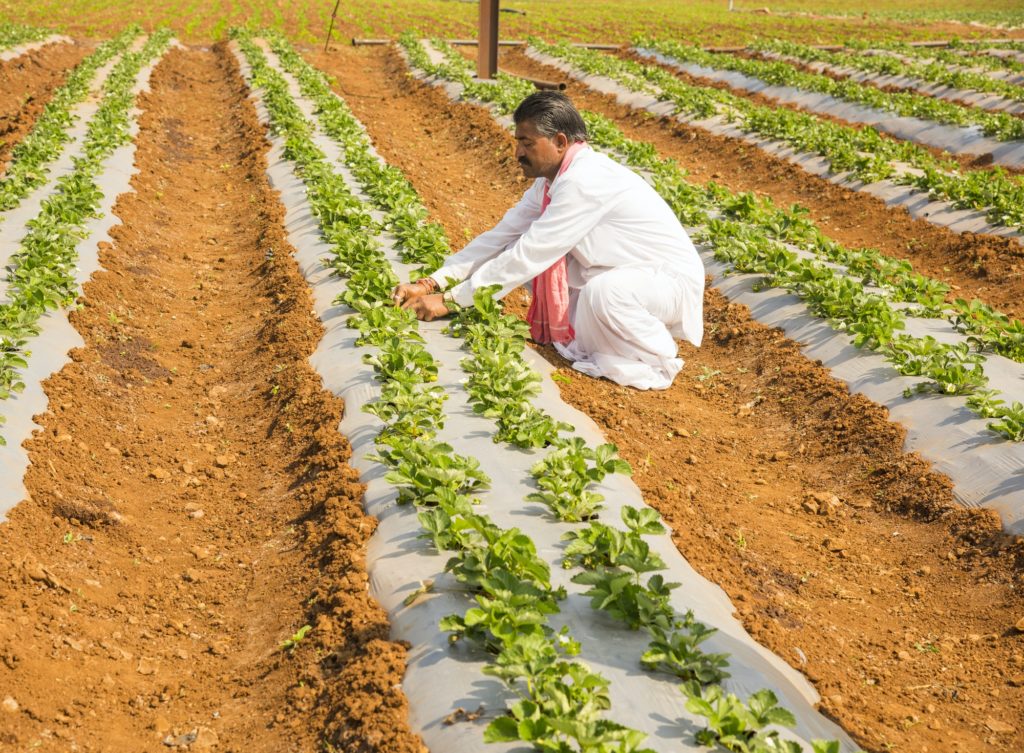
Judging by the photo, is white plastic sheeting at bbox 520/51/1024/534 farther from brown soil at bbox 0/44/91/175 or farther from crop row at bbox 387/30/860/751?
brown soil at bbox 0/44/91/175

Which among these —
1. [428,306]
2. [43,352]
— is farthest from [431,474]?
[43,352]

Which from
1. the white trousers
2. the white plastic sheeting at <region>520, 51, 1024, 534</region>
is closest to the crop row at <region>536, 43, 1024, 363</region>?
the white plastic sheeting at <region>520, 51, 1024, 534</region>

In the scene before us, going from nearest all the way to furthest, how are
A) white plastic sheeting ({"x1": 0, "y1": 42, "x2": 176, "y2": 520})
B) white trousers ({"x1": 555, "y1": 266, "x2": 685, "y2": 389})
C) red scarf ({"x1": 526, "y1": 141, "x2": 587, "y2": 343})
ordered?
1. white plastic sheeting ({"x1": 0, "y1": 42, "x2": 176, "y2": 520})
2. white trousers ({"x1": 555, "y1": 266, "x2": 685, "y2": 389})
3. red scarf ({"x1": 526, "y1": 141, "x2": 587, "y2": 343})

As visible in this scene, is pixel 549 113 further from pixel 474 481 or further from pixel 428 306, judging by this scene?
pixel 474 481

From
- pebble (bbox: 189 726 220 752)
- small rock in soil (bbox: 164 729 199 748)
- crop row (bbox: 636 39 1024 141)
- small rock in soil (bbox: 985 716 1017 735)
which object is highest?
crop row (bbox: 636 39 1024 141)

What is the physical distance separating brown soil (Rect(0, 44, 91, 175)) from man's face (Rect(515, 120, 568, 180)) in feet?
21.6

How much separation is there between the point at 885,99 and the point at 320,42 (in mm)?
15090

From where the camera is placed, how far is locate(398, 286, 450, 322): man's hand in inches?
231

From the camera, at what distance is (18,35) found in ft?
70.1

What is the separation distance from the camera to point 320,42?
25.1 metres

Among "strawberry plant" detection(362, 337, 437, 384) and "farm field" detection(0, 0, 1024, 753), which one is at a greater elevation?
"strawberry plant" detection(362, 337, 437, 384)

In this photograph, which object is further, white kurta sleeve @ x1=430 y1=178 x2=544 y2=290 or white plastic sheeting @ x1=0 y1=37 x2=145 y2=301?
white plastic sheeting @ x1=0 y1=37 x2=145 y2=301

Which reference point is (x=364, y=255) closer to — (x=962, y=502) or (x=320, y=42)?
(x=962, y=502)

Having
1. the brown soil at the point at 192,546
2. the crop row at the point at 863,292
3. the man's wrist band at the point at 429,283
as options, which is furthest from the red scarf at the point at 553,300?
the crop row at the point at 863,292
